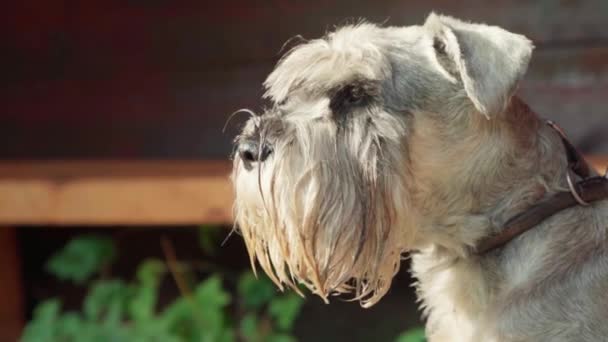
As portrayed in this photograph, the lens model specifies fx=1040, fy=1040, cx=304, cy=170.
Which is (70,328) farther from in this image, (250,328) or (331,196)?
(331,196)

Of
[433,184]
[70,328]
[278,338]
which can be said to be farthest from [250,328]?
[433,184]

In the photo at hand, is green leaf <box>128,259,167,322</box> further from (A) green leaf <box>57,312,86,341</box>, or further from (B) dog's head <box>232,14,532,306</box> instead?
(B) dog's head <box>232,14,532,306</box>

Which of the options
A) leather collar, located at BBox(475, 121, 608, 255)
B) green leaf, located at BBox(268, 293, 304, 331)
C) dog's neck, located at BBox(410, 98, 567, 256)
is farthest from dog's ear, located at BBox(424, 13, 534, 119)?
green leaf, located at BBox(268, 293, 304, 331)

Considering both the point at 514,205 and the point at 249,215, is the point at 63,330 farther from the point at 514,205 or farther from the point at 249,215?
the point at 514,205

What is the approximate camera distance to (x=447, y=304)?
2.35 m

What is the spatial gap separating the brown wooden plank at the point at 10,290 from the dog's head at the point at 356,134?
2.62m

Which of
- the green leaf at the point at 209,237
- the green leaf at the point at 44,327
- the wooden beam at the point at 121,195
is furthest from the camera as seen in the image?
the green leaf at the point at 209,237

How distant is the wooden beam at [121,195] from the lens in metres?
3.64

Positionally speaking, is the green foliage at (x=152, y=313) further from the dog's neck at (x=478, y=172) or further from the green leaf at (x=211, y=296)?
the dog's neck at (x=478, y=172)

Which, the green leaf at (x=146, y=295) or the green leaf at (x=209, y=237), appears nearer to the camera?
the green leaf at (x=146, y=295)

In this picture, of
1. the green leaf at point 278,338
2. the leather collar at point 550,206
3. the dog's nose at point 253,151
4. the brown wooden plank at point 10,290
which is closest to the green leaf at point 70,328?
the brown wooden plank at point 10,290

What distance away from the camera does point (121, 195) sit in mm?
3727

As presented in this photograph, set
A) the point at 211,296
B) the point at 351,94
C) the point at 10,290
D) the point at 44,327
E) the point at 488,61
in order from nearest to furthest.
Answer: the point at 488,61, the point at 351,94, the point at 211,296, the point at 44,327, the point at 10,290

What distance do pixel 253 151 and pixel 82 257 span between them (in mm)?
2506
